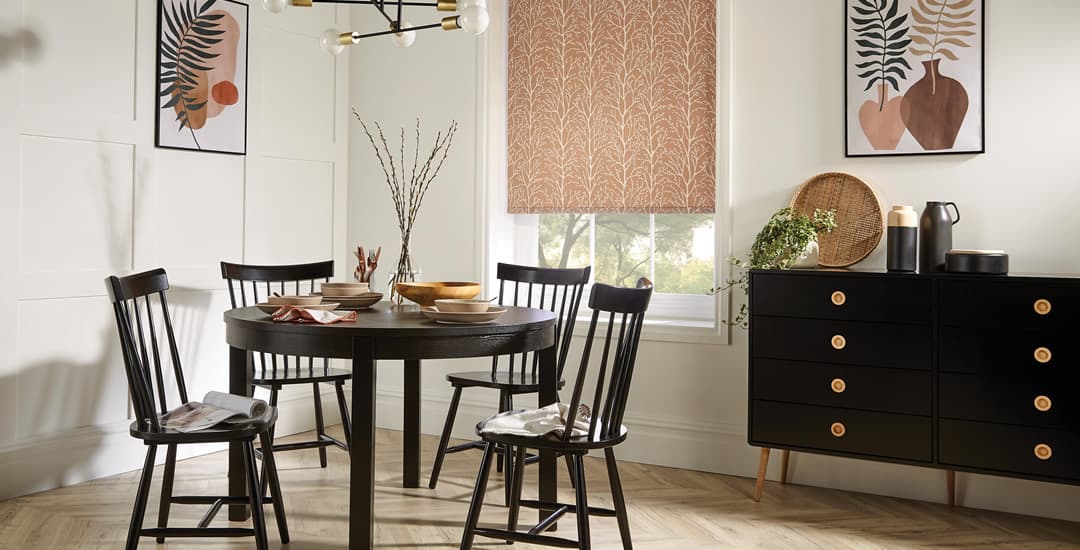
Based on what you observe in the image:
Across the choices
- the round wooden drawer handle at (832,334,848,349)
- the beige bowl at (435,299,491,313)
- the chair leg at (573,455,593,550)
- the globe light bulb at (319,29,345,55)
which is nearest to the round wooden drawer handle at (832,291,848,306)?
the round wooden drawer handle at (832,334,848,349)

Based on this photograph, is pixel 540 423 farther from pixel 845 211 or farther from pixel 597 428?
pixel 845 211

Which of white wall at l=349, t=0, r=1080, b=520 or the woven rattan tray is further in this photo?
the woven rattan tray

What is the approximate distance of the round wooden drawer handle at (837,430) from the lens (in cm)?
328

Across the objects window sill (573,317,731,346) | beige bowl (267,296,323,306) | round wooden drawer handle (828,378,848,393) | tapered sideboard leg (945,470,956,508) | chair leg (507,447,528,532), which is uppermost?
beige bowl (267,296,323,306)

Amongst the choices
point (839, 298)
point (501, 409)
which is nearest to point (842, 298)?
point (839, 298)

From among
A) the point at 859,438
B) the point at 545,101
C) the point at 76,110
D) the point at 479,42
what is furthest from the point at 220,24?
the point at 859,438

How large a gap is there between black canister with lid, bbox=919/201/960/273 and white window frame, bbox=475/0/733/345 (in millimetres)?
849

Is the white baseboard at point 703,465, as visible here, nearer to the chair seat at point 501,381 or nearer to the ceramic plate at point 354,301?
the chair seat at point 501,381

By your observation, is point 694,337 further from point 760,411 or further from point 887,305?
point 887,305

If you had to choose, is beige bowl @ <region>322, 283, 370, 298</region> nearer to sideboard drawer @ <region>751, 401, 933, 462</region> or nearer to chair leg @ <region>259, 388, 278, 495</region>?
chair leg @ <region>259, 388, 278, 495</region>

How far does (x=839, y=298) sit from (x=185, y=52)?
9.82 feet

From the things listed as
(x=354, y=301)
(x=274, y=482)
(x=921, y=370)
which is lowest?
(x=274, y=482)

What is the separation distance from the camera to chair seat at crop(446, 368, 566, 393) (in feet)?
11.1

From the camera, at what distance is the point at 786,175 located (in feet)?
12.3
